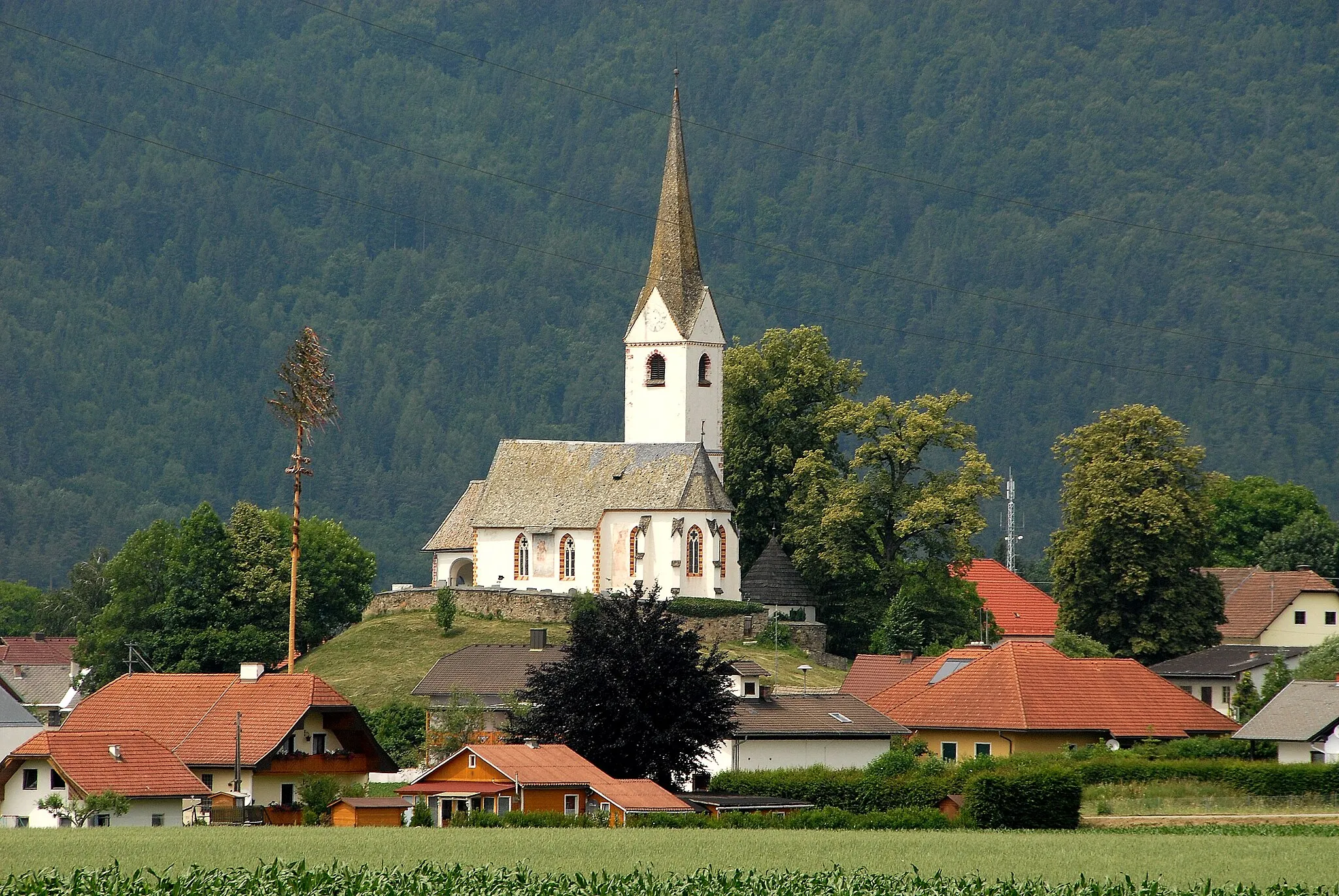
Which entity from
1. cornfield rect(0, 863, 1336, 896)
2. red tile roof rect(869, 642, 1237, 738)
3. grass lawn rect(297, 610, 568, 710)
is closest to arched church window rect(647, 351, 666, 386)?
grass lawn rect(297, 610, 568, 710)

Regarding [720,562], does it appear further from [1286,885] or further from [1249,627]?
[1286,885]

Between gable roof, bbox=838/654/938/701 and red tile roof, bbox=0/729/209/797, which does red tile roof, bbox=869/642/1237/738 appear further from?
red tile roof, bbox=0/729/209/797

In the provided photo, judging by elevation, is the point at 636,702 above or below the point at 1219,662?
below

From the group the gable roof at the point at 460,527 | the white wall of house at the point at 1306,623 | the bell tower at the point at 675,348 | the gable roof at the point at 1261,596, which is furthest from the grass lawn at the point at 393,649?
the white wall of house at the point at 1306,623

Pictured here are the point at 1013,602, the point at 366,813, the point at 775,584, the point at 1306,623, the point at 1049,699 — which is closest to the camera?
the point at 366,813

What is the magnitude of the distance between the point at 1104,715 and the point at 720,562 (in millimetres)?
24581

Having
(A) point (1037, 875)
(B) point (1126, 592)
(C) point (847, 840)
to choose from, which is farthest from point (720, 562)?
(A) point (1037, 875)

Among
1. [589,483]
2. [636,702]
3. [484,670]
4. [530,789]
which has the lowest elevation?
[530,789]

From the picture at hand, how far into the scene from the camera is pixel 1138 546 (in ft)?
A: 275

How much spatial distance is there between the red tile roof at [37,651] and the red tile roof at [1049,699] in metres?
68.4

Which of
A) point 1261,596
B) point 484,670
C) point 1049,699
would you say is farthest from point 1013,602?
point 1049,699

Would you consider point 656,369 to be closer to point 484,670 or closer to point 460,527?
point 460,527

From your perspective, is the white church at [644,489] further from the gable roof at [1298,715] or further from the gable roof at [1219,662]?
the gable roof at [1298,715]

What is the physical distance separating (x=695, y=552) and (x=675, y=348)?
35.0ft
